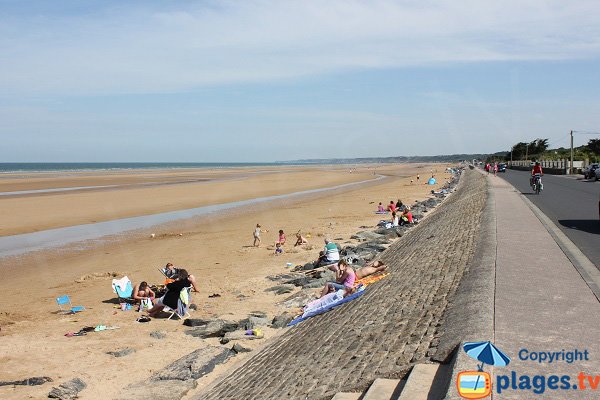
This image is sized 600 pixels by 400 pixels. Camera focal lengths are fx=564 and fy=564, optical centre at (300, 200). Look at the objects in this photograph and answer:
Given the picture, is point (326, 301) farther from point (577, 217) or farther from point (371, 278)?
point (577, 217)

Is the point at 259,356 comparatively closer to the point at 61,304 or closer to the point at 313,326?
the point at 313,326

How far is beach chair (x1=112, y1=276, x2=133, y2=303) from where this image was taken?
13836mm

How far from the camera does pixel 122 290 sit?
1394 cm


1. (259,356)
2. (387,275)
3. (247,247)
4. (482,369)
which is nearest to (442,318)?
(482,369)

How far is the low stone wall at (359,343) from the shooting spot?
6.99 meters

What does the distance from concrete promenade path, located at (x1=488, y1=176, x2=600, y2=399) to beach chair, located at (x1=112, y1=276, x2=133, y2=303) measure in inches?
344

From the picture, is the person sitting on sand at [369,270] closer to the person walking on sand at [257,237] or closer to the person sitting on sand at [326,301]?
the person sitting on sand at [326,301]

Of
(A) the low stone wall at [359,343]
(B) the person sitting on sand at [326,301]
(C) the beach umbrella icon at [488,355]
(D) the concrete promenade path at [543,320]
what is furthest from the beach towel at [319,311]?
(C) the beach umbrella icon at [488,355]

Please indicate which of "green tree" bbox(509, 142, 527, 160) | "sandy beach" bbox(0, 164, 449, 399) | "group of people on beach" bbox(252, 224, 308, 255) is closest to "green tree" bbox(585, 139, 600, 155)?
"green tree" bbox(509, 142, 527, 160)

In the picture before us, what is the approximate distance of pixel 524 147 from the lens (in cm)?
13700

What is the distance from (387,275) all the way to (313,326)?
3388mm

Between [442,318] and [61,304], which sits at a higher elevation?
[442,318]

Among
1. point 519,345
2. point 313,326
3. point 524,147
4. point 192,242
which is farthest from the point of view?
point 524,147

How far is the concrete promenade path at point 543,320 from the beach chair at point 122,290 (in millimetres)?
8732
